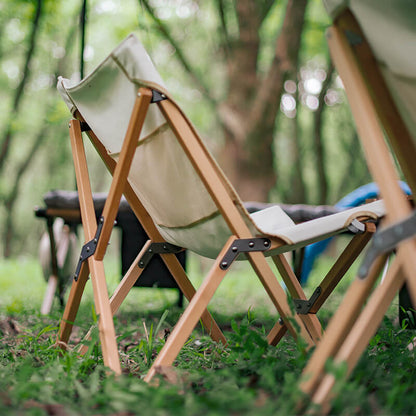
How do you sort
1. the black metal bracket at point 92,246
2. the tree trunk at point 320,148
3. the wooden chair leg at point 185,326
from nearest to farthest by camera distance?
the wooden chair leg at point 185,326, the black metal bracket at point 92,246, the tree trunk at point 320,148

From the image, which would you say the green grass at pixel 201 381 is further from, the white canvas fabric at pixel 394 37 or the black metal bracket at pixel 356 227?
the white canvas fabric at pixel 394 37

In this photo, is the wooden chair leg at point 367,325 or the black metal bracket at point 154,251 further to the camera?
the black metal bracket at point 154,251

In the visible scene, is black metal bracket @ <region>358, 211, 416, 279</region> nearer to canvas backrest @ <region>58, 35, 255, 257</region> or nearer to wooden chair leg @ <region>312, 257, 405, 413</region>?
wooden chair leg @ <region>312, 257, 405, 413</region>

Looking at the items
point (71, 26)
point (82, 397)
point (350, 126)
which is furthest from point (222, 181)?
point (350, 126)

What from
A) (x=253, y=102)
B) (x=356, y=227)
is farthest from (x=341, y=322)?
(x=253, y=102)

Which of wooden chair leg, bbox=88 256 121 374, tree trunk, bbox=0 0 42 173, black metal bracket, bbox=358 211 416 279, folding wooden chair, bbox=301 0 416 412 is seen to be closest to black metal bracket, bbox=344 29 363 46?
folding wooden chair, bbox=301 0 416 412

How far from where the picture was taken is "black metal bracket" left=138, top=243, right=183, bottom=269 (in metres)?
2.03

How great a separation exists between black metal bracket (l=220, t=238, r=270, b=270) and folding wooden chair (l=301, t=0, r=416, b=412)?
37cm

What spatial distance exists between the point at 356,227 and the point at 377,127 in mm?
633

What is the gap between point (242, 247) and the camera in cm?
152

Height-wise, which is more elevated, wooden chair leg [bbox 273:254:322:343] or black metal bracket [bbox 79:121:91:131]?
black metal bracket [bbox 79:121:91:131]

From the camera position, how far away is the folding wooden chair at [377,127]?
112 cm

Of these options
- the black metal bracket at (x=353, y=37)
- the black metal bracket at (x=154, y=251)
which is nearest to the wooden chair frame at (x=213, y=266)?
the black metal bracket at (x=154, y=251)

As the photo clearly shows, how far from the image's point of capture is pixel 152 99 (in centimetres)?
146
